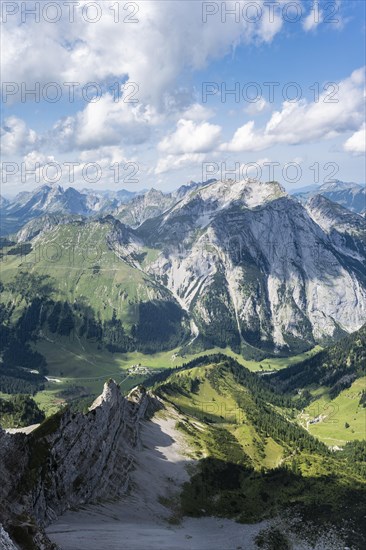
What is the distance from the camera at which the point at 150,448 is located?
156250 mm

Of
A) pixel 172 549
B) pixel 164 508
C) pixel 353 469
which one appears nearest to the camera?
pixel 172 549

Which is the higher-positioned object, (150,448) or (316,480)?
(150,448)

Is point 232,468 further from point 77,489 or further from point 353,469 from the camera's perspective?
point 77,489

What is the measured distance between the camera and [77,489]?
331ft

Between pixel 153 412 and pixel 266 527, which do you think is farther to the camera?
pixel 153 412

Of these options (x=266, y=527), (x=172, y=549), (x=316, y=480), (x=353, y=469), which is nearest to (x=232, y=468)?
(x=316, y=480)

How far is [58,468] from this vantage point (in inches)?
3816

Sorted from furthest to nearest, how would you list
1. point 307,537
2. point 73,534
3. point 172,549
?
point 307,537 < point 172,549 < point 73,534

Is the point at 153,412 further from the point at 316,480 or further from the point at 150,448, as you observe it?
the point at 316,480

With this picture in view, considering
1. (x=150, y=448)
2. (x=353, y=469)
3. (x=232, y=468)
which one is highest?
(x=150, y=448)

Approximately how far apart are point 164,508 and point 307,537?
3818cm

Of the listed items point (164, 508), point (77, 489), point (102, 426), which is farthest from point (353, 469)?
point (77, 489)

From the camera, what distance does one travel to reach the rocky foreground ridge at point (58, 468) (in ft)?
192

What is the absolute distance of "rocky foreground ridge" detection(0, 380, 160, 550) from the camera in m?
58.5
